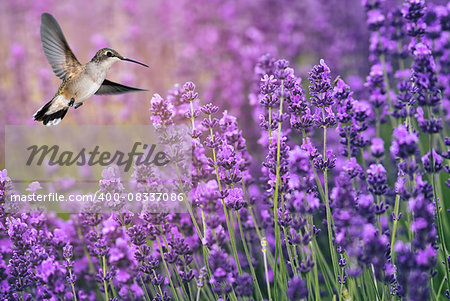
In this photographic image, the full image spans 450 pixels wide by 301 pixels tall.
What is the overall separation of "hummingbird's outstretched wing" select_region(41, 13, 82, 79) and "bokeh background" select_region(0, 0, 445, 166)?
2.36 metres

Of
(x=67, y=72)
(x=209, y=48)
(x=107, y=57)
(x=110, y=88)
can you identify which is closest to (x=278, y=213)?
(x=107, y=57)

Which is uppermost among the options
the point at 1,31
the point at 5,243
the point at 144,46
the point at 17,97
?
the point at 1,31

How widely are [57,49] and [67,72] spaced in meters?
0.12

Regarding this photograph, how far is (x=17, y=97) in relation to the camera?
597 centimetres

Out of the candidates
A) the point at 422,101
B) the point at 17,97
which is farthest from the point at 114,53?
the point at 17,97

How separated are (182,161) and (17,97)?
443 centimetres

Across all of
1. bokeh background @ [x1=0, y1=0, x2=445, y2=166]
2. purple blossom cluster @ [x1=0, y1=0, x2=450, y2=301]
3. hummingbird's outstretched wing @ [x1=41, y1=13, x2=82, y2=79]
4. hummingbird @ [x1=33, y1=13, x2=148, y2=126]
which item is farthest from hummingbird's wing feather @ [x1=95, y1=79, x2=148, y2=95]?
bokeh background @ [x1=0, y1=0, x2=445, y2=166]

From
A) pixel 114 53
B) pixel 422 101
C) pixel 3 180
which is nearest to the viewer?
pixel 422 101

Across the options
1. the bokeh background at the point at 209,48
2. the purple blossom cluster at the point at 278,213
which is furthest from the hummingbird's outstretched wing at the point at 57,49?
the bokeh background at the point at 209,48

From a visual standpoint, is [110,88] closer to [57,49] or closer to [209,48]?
[57,49]

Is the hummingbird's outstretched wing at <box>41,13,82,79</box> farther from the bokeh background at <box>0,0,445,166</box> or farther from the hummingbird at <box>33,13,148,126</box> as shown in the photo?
the bokeh background at <box>0,0,445,166</box>

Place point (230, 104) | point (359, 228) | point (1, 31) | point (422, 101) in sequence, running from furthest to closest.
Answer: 1. point (1, 31)
2. point (230, 104)
3. point (422, 101)
4. point (359, 228)

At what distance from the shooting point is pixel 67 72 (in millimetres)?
2516

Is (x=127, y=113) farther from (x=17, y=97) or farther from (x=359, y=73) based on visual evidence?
(x=359, y=73)
